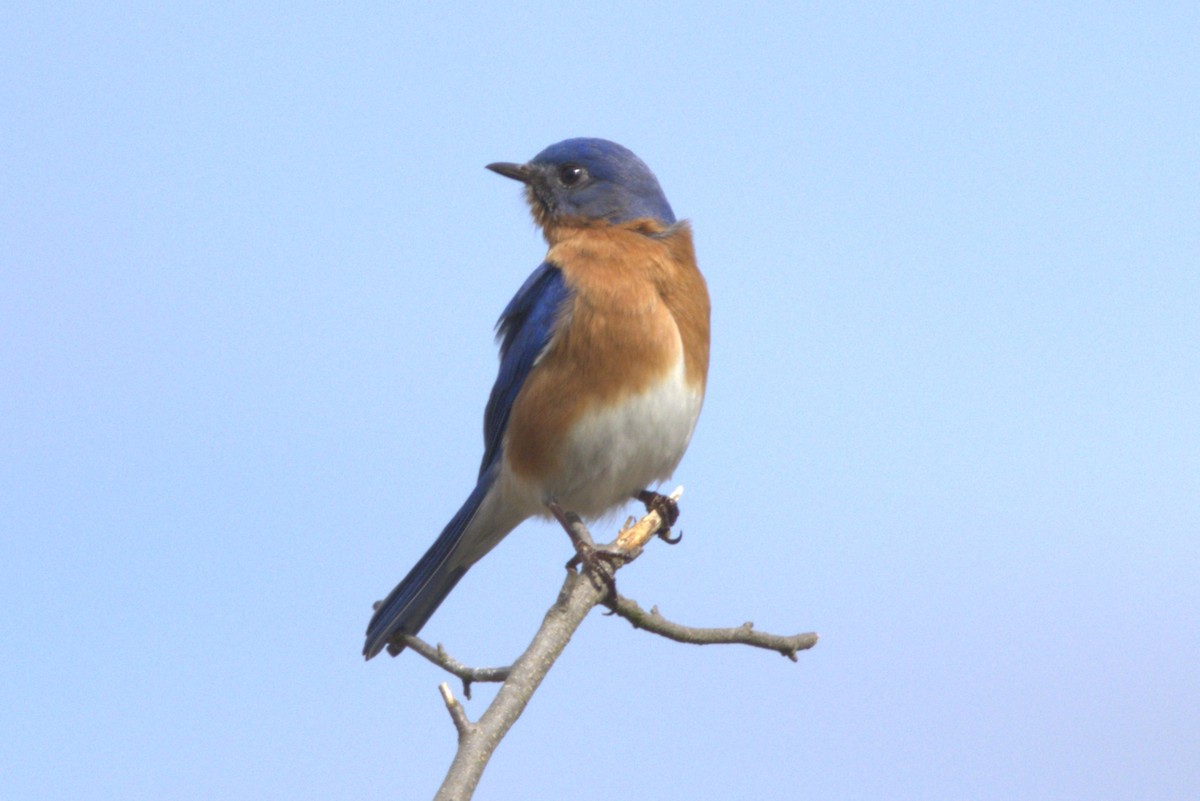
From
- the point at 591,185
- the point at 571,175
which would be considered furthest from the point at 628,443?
the point at 571,175

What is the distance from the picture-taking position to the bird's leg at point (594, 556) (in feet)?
17.4

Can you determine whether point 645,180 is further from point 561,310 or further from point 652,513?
point 652,513

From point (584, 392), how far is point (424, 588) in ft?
4.04

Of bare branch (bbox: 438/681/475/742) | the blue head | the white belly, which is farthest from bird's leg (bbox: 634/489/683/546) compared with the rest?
bare branch (bbox: 438/681/475/742)

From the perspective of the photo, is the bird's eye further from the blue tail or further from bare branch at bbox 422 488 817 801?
bare branch at bbox 422 488 817 801

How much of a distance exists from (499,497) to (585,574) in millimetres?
1855

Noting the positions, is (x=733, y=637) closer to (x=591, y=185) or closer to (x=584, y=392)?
(x=584, y=392)

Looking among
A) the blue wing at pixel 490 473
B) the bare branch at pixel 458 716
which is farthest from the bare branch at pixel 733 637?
the blue wing at pixel 490 473

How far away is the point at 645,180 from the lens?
25.3ft

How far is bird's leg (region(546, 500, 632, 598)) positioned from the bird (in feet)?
Result: 1.89

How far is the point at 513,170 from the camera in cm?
807

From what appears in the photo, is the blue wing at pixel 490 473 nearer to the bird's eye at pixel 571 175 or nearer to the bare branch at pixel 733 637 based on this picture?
the bird's eye at pixel 571 175

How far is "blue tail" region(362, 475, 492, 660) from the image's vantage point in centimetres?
651

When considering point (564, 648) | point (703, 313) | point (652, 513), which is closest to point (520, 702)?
point (564, 648)
